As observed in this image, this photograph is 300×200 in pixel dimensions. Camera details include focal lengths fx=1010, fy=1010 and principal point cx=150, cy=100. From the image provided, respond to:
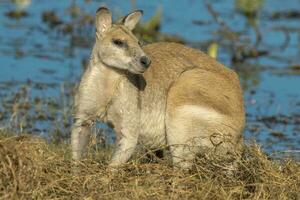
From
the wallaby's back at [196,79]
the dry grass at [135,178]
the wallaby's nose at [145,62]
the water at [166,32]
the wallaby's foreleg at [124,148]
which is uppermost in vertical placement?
the wallaby's nose at [145,62]

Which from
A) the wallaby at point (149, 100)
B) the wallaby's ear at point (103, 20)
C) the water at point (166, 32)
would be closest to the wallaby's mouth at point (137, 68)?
the wallaby at point (149, 100)

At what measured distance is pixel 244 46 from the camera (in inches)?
632

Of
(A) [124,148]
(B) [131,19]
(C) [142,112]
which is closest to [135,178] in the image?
(A) [124,148]

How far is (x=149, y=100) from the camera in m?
8.94

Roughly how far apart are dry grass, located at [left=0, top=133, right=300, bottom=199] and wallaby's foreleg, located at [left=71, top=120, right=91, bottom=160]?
0.30 meters


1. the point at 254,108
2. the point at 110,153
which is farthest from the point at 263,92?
the point at 110,153

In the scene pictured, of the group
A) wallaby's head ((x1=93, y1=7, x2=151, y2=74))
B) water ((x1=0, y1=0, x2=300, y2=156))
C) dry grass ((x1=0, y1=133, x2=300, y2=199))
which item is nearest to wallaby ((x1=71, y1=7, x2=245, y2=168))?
wallaby's head ((x1=93, y1=7, x2=151, y2=74))

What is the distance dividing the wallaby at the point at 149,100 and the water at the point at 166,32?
144 cm

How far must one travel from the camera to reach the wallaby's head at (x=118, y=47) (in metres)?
8.41

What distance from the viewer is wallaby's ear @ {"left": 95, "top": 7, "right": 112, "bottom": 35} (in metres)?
8.68

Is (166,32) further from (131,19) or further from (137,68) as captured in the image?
(137,68)

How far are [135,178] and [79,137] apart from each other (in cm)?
101

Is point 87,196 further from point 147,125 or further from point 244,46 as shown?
point 244,46

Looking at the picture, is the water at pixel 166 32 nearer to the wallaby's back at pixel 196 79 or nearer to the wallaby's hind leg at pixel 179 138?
the wallaby's back at pixel 196 79
